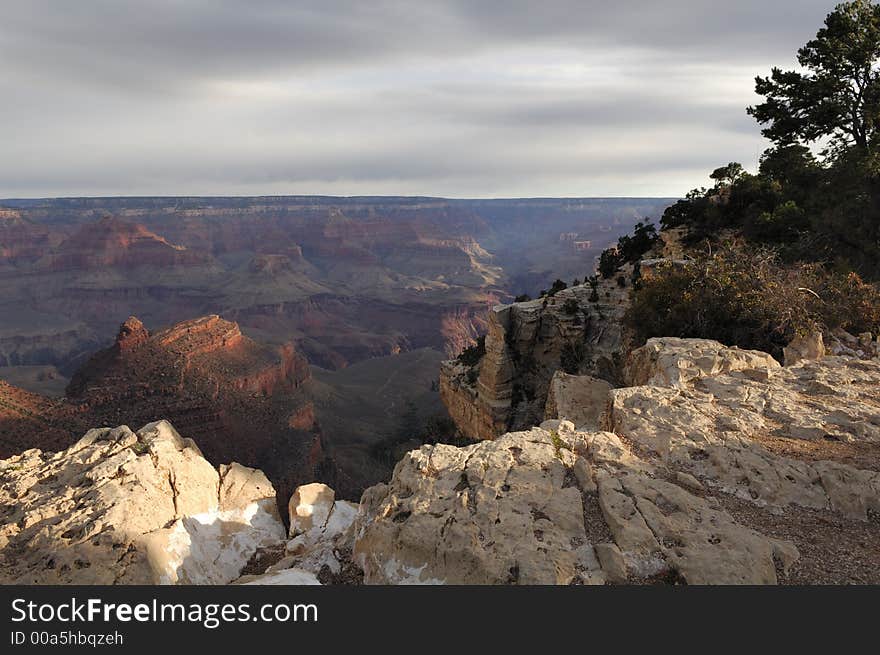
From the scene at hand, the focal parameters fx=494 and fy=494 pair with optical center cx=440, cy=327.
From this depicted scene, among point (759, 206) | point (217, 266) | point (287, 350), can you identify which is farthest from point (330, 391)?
point (217, 266)

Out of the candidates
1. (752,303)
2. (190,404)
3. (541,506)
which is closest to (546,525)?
(541,506)

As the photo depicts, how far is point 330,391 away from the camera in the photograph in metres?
68.6

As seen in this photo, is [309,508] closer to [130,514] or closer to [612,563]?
[130,514]

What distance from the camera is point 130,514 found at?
743 centimetres

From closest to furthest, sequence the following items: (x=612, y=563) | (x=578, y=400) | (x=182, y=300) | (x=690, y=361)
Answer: (x=612, y=563), (x=690, y=361), (x=578, y=400), (x=182, y=300)

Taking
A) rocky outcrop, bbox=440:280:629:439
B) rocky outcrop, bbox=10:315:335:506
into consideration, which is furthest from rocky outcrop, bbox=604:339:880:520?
rocky outcrop, bbox=10:315:335:506

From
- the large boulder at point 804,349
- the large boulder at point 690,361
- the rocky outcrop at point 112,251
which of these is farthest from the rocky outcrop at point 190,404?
the rocky outcrop at point 112,251

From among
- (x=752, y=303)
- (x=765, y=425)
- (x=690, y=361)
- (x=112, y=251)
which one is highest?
(x=752, y=303)

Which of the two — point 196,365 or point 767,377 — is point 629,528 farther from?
point 196,365

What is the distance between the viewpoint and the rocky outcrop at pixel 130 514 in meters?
6.63

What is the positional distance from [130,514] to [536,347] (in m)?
18.0

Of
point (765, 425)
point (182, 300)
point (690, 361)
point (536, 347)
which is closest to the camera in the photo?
point (765, 425)

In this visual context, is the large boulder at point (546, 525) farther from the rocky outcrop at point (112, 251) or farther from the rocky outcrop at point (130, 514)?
the rocky outcrop at point (112, 251)

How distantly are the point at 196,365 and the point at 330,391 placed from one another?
2135 centimetres
